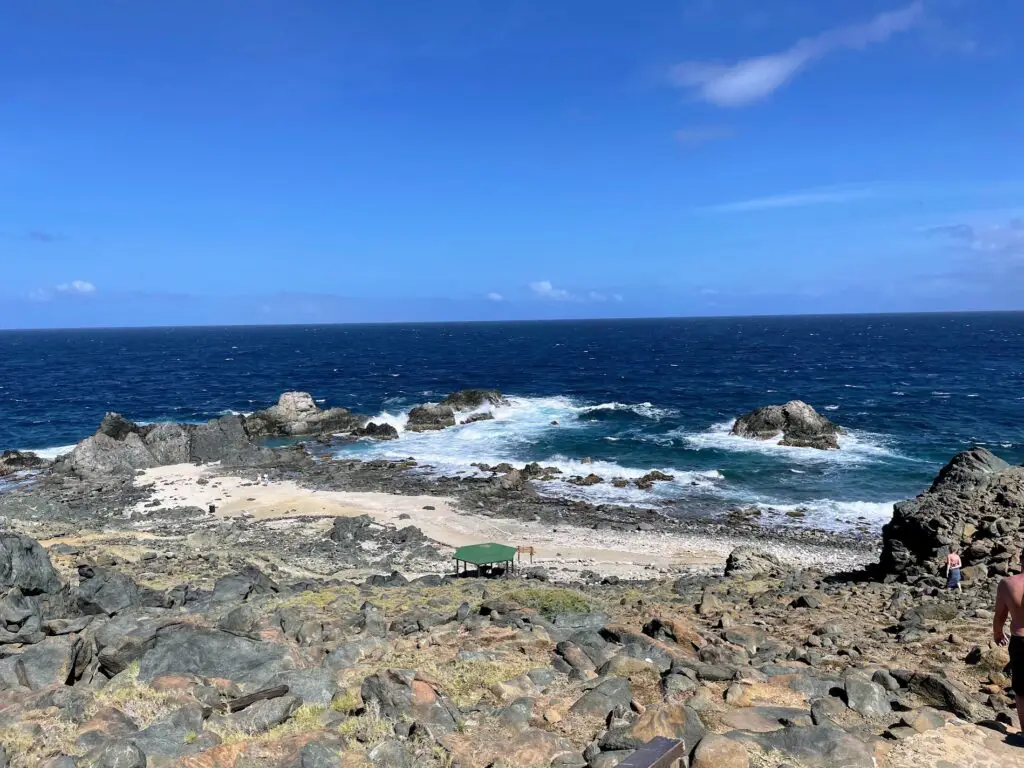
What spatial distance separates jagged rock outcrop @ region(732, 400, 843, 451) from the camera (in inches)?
2074

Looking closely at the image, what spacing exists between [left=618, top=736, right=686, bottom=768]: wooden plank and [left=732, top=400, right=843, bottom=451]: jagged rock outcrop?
4959cm

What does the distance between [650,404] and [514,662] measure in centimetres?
6523

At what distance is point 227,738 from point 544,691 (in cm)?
425

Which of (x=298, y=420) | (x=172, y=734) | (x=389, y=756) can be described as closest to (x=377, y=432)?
(x=298, y=420)

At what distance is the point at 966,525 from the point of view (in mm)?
18984

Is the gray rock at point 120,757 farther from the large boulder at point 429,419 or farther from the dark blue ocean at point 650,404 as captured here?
the large boulder at point 429,419

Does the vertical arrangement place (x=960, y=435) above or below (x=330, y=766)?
below

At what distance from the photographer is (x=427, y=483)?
43812 millimetres

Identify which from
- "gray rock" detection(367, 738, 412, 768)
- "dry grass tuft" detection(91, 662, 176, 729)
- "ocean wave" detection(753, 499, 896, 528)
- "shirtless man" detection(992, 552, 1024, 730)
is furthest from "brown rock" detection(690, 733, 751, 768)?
"ocean wave" detection(753, 499, 896, 528)

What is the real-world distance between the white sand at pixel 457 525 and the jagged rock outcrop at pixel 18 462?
30.0 feet

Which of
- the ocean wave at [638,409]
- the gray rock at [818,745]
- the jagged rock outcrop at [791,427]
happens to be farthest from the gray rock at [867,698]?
the ocean wave at [638,409]

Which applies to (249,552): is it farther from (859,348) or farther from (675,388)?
(859,348)

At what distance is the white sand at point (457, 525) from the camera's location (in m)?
29.0

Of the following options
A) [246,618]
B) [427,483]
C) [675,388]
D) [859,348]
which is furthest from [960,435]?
[859,348]
